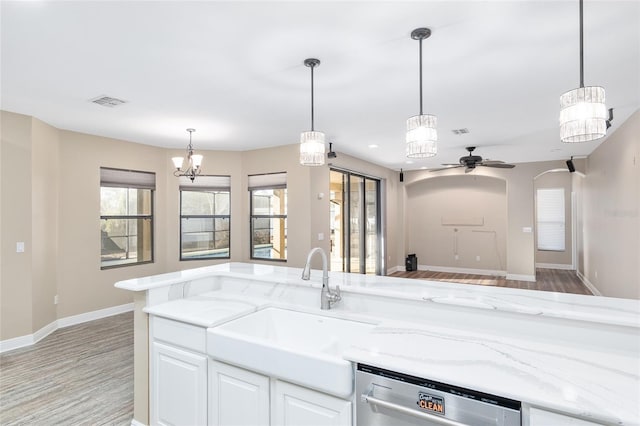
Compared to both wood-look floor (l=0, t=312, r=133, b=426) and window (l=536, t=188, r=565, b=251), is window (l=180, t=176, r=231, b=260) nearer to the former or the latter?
wood-look floor (l=0, t=312, r=133, b=426)

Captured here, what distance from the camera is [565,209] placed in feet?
29.8

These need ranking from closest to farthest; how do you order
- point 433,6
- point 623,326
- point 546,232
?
1. point 623,326
2. point 433,6
3. point 546,232

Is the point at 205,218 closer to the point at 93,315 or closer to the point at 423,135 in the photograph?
the point at 93,315

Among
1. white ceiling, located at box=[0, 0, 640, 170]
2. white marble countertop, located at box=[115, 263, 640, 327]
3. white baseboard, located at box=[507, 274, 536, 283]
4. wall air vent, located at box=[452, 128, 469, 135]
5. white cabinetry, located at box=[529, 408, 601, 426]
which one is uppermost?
white ceiling, located at box=[0, 0, 640, 170]

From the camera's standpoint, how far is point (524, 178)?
25.6 feet

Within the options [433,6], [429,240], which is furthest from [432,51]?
[429,240]

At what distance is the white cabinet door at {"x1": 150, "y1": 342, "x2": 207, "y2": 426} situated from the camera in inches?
77.7

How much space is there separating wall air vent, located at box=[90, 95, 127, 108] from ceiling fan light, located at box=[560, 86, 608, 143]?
3842mm

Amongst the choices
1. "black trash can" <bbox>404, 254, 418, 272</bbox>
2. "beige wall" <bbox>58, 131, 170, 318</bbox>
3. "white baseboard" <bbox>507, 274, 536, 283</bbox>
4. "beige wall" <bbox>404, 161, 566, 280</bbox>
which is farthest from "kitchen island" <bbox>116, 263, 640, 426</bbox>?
"black trash can" <bbox>404, 254, 418, 272</bbox>

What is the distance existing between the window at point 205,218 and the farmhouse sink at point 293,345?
13.6ft

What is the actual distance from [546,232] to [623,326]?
30.2 ft

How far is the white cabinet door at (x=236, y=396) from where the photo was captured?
173 cm

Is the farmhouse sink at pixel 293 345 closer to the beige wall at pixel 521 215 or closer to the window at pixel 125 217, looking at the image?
the window at pixel 125 217

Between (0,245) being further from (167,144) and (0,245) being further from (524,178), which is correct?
(524,178)
